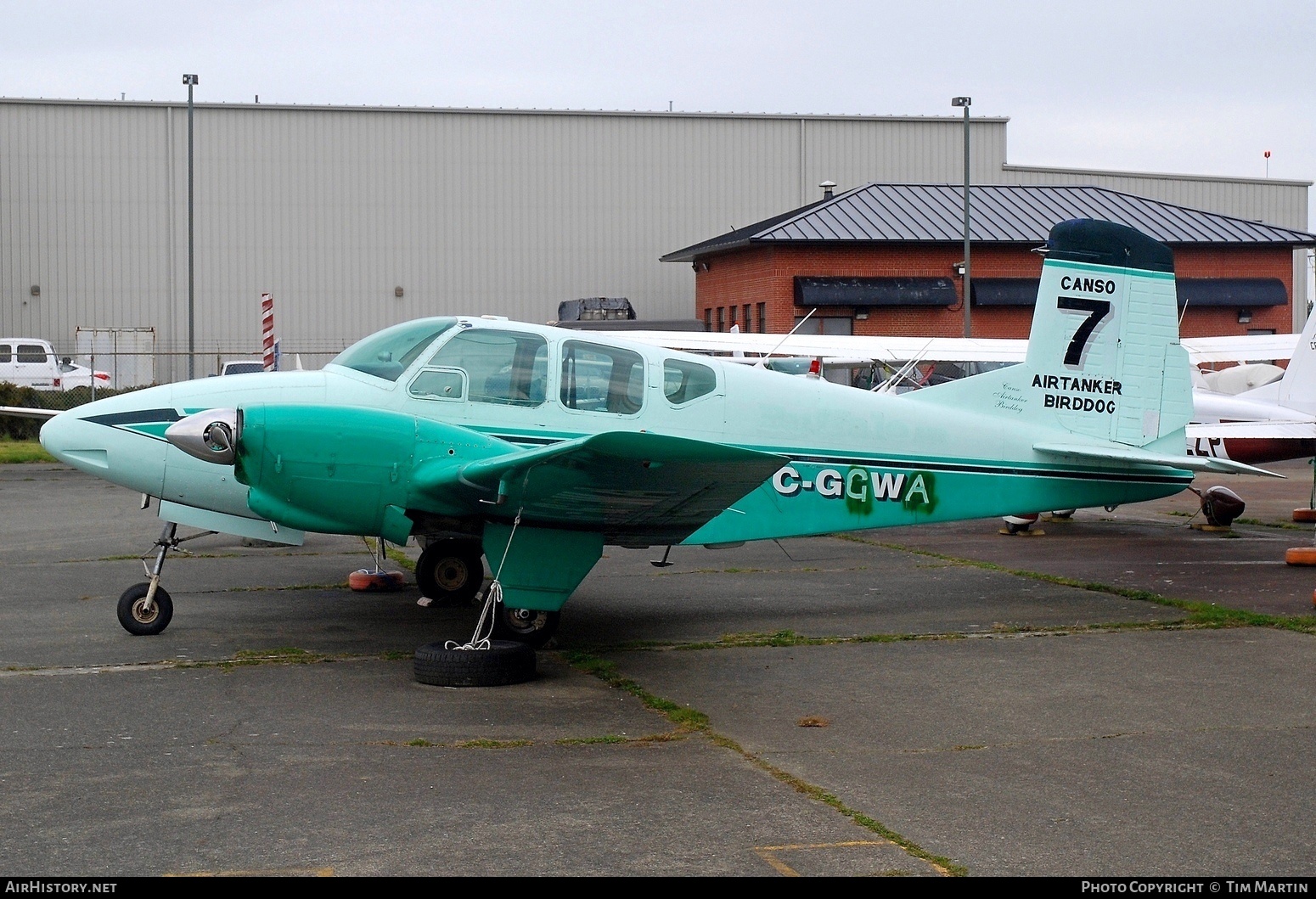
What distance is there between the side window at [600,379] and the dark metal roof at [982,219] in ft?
93.6

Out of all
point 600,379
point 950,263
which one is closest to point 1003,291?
point 950,263

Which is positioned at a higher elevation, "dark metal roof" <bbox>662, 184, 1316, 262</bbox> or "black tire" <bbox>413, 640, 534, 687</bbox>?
"dark metal roof" <bbox>662, 184, 1316, 262</bbox>

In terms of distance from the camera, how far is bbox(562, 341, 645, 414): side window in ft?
29.1

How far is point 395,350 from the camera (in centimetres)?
878

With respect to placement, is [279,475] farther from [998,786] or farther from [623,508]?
[998,786]

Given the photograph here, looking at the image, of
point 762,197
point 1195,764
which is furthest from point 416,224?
point 1195,764

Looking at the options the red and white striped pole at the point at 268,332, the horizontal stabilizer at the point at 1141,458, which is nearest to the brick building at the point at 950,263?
the red and white striped pole at the point at 268,332

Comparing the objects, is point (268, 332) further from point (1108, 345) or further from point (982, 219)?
point (982, 219)

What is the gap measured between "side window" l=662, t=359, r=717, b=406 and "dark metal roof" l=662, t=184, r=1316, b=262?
1111 inches

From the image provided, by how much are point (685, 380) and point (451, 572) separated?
2734 mm

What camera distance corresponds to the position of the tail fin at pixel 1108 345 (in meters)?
10.4

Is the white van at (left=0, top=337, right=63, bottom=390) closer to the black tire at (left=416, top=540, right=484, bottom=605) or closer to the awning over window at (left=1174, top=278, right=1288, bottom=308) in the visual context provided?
the black tire at (left=416, top=540, right=484, bottom=605)

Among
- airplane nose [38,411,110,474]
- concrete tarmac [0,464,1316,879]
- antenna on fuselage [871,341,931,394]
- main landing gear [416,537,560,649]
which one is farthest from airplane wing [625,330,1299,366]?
airplane nose [38,411,110,474]
